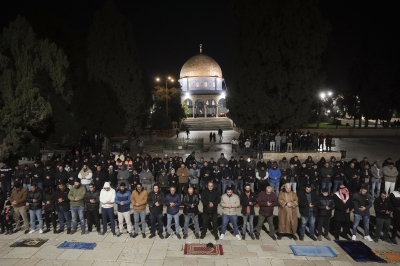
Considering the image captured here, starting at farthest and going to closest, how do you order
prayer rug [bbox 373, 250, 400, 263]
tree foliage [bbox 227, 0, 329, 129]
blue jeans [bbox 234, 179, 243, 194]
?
tree foliage [bbox 227, 0, 329, 129]
blue jeans [bbox 234, 179, 243, 194]
prayer rug [bbox 373, 250, 400, 263]

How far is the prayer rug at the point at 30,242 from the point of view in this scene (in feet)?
26.6

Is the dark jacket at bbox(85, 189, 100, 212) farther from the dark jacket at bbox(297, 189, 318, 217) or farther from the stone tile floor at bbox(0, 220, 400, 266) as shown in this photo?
the dark jacket at bbox(297, 189, 318, 217)

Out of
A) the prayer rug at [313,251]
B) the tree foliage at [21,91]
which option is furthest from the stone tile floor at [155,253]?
the tree foliage at [21,91]

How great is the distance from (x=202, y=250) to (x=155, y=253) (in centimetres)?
114

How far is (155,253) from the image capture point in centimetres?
771

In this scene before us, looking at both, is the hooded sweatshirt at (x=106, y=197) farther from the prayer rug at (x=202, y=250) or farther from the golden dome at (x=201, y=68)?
the golden dome at (x=201, y=68)

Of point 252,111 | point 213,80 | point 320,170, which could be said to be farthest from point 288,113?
point 213,80

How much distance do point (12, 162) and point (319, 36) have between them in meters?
18.8

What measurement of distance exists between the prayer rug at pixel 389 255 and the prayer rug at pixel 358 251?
124 mm

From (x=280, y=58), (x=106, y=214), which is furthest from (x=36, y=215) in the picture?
(x=280, y=58)

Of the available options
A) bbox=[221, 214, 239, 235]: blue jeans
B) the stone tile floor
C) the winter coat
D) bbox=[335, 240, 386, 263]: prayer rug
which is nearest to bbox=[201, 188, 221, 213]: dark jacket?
bbox=[221, 214, 239, 235]: blue jeans

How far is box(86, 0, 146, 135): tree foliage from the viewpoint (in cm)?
2147

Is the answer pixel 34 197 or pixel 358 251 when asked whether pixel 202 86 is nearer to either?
pixel 34 197

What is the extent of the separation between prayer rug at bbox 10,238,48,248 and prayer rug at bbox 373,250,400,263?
8.33 m
